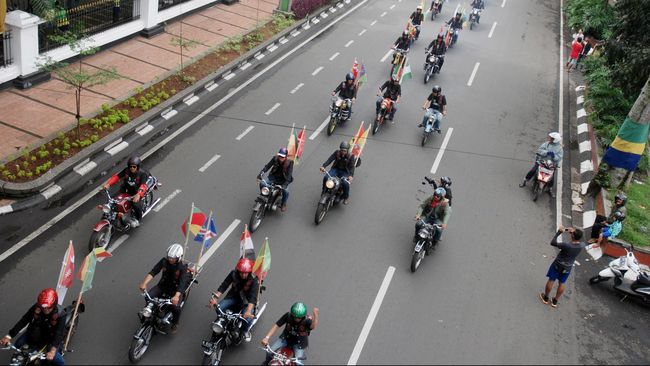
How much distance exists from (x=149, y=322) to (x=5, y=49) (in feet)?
35.7

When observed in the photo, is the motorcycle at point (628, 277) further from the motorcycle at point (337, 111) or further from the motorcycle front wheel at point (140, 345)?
the motorcycle front wheel at point (140, 345)

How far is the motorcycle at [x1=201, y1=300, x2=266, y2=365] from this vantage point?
28.7ft

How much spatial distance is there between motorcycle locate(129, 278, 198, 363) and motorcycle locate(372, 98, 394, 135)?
365 inches

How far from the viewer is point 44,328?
8.19 meters

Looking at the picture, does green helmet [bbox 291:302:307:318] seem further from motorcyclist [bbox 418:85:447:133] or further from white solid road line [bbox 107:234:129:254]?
motorcyclist [bbox 418:85:447:133]

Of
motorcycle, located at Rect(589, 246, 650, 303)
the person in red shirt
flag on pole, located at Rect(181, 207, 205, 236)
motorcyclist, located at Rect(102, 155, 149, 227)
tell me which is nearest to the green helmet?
flag on pole, located at Rect(181, 207, 205, 236)

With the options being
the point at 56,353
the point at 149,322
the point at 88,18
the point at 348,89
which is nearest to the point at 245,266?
the point at 149,322

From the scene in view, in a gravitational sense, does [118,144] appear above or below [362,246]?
below

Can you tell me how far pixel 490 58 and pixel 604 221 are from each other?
13.4 metres

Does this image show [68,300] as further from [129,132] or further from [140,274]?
[129,132]

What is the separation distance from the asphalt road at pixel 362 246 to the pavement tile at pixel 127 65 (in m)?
2.17

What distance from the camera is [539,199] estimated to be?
15.1 metres

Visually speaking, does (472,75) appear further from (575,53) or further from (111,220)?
(111,220)

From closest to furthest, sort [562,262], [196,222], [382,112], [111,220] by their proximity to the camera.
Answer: [196,222] < [562,262] < [111,220] < [382,112]
